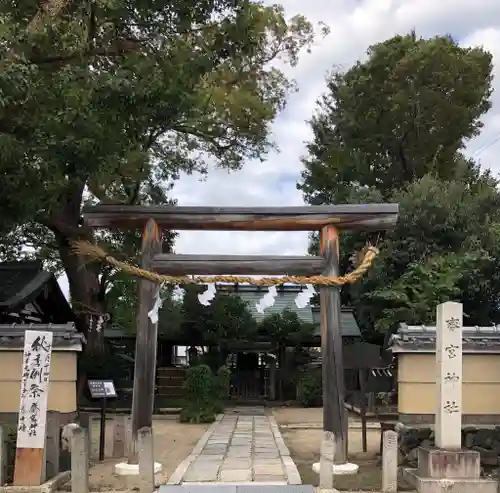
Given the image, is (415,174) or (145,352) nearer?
(145,352)

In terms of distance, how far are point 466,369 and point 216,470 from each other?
14.8 ft

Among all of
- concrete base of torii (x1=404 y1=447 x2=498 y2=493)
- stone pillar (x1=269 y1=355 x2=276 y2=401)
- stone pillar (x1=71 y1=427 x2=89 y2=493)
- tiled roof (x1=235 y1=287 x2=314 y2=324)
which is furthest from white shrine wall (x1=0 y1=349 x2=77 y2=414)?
tiled roof (x1=235 y1=287 x2=314 y2=324)

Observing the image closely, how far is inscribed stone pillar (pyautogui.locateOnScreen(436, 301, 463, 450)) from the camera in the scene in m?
8.44

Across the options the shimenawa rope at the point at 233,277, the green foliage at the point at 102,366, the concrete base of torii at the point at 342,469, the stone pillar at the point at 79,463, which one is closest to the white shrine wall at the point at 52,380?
the shimenawa rope at the point at 233,277

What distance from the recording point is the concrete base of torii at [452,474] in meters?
8.06

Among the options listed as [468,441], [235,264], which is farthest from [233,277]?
[468,441]

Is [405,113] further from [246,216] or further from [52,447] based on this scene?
[52,447]

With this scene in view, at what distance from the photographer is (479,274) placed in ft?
73.4

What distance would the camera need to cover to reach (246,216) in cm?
1010

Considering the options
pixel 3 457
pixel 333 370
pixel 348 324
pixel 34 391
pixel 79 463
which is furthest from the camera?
A: pixel 348 324

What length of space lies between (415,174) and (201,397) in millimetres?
15657

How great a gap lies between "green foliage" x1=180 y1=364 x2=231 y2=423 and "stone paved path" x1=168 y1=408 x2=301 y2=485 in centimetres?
268

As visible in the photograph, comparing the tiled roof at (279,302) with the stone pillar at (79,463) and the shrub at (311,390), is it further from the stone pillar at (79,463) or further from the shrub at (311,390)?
the stone pillar at (79,463)

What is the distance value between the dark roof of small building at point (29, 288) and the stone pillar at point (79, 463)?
8.93 meters
